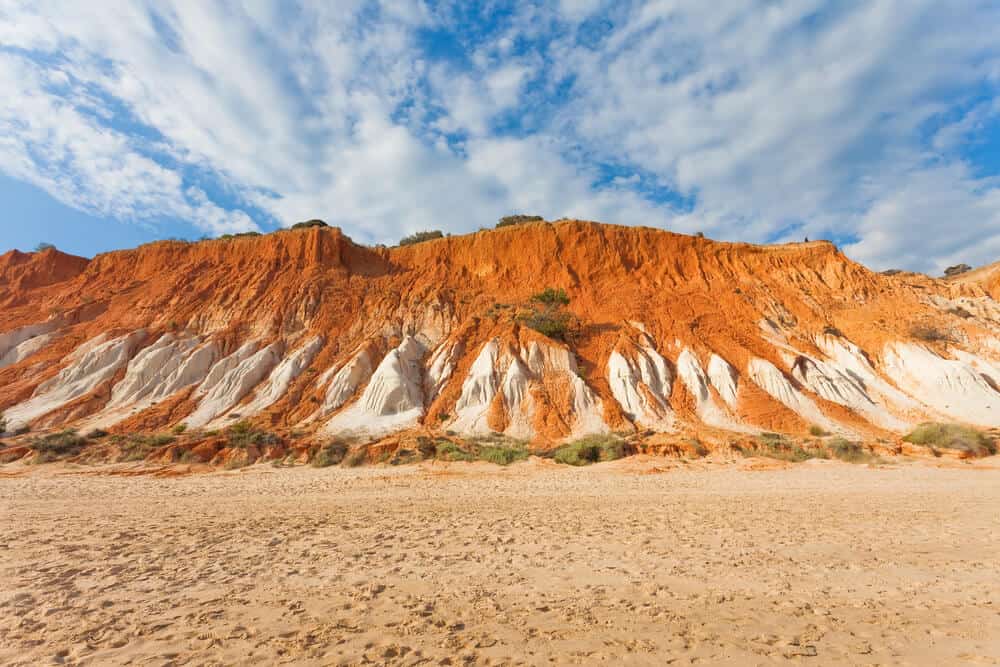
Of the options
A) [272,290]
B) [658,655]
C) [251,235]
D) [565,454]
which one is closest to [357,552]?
[658,655]

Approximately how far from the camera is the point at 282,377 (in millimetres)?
23531

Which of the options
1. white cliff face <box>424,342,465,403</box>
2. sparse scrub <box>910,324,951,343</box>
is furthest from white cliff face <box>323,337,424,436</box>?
sparse scrub <box>910,324,951,343</box>

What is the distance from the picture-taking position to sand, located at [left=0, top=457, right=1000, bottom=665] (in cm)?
380

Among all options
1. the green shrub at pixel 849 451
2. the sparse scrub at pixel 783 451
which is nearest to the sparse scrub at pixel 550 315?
the sparse scrub at pixel 783 451

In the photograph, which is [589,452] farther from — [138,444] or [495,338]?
[138,444]

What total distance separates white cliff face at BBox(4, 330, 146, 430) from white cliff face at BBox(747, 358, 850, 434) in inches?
1336

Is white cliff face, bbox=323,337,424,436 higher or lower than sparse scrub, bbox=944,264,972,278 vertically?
lower

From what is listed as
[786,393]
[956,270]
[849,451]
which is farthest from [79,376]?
[956,270]

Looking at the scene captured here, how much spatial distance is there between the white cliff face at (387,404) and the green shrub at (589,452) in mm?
7243

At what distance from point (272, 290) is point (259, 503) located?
75.7 ft

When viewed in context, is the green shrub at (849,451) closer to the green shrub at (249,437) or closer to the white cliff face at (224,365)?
the green shrub at (249,437)

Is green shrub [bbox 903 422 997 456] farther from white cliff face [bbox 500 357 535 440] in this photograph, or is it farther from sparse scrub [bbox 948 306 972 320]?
white cliff face [bbox 500 357 535 440]

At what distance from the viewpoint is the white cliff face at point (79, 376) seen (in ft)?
69.7

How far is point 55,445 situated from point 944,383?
1529 inches
